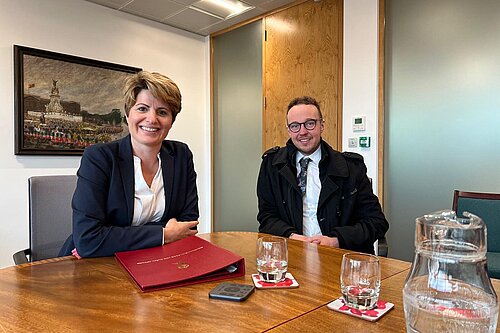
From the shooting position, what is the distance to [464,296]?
63cm

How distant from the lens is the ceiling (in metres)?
3.63

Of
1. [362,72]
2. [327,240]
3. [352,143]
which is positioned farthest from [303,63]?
[327,240]

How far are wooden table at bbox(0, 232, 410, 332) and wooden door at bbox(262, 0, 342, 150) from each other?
2465mm

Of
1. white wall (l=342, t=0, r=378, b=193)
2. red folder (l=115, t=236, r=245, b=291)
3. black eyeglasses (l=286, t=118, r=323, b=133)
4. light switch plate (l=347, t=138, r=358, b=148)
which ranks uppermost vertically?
white wall (l=342, t=0, r=378, b=193)

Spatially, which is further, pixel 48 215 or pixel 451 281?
pixel 48 215

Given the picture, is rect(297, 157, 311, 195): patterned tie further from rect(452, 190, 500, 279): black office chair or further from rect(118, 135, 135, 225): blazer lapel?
rect(452, 190, 500, 279): black office chair

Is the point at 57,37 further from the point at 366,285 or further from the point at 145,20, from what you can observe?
the point at 366,285

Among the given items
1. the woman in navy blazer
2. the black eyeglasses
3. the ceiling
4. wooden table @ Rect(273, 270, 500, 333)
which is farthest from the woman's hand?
the ceiling

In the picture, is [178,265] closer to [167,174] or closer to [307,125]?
[167,174]

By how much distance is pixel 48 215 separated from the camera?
1.70m

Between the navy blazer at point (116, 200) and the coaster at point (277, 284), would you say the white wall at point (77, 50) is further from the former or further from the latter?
the coaster at point (277, 284)

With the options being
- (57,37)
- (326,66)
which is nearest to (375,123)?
(326,66)

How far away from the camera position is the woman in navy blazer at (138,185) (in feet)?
4.15

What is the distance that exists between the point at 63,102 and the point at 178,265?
2.98 meters
